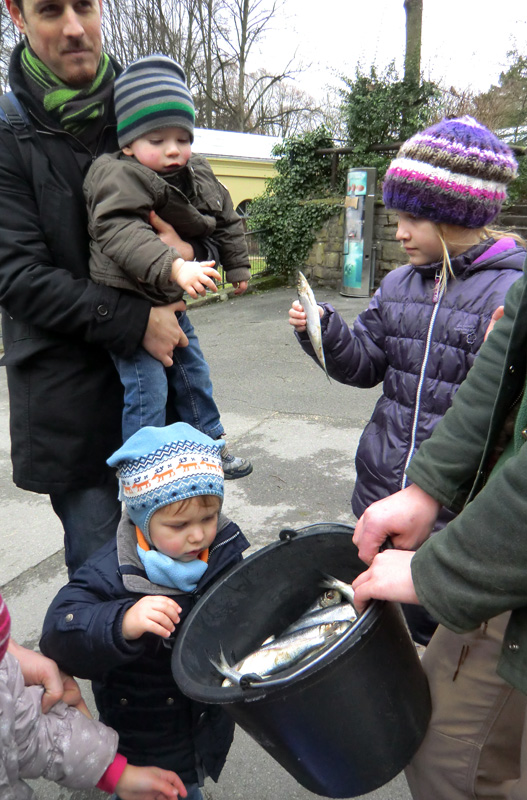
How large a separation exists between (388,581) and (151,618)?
596 mm

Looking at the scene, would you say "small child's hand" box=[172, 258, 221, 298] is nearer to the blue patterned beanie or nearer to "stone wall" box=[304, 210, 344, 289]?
the blue patterned beanie

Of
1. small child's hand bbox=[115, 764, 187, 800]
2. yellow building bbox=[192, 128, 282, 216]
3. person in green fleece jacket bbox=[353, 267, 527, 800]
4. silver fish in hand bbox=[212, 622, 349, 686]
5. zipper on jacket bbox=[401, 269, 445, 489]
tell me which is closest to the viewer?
person in green fleece jacket bbox=[353, 267, 527, 800]

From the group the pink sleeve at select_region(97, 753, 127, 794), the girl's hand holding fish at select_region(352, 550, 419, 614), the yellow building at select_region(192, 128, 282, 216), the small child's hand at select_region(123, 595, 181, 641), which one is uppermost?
the yellow building at select_region(192, 128, 282, 216)

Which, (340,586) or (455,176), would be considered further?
(455,176)

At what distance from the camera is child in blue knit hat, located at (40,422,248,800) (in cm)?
156

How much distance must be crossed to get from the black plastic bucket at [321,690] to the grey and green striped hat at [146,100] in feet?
4.49

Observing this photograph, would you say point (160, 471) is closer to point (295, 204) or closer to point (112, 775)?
point (112, 775)

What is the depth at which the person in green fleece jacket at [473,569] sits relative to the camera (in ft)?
3.41

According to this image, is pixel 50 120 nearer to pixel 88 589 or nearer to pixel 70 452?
pixel 70 452

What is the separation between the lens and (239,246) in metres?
2.59

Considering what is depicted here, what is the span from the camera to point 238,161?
1966 cm

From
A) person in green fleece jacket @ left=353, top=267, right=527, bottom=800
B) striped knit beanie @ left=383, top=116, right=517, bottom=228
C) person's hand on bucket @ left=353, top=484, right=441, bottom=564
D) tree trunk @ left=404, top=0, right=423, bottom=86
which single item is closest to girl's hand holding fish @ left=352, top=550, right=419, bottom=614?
person in green fleece jacket @ left=353, top=267, right=527, bottom=800

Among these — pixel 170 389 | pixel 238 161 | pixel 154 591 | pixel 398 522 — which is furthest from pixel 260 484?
pixel 238 161

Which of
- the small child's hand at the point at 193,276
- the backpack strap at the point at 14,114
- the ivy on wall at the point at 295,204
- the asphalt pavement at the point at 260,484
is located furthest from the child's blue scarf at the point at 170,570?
the ivy on wall at the point at 295,204
